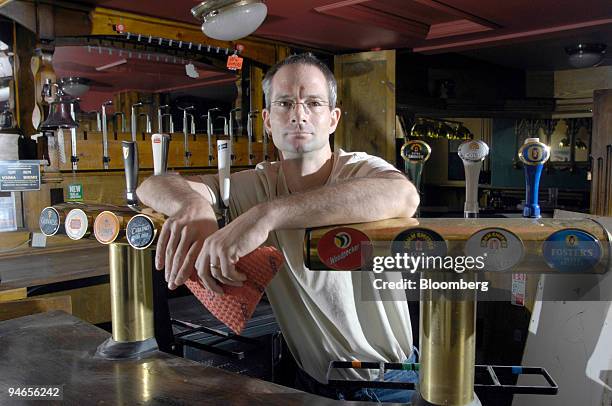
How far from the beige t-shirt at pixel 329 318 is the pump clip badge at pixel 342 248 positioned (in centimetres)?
55

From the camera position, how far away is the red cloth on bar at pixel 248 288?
81 cm

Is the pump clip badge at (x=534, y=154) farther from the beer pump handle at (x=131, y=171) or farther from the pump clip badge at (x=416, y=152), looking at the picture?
the beer pump handle at (x=131, y=171)

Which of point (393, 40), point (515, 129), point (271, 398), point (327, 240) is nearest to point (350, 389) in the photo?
point (271, 398)

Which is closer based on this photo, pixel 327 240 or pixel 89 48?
pixel 327 240

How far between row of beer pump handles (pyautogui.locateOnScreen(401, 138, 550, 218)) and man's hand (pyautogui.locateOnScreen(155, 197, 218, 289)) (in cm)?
55

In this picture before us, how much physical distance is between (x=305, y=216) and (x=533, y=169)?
23.4 inches

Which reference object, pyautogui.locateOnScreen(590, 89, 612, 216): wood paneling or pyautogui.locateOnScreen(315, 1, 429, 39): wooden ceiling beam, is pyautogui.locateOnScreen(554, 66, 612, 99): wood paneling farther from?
pyautogui.locateOnScreen(590, 89, 612, 216): wood paneling

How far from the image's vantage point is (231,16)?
8.34ft

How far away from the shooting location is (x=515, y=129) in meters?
10.2

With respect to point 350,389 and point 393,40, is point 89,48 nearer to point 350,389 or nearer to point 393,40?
point 393,40

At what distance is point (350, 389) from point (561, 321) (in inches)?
45.8

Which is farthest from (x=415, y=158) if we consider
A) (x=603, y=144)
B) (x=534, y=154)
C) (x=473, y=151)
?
(x=603, y=144)

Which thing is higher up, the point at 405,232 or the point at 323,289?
the point at 405,232

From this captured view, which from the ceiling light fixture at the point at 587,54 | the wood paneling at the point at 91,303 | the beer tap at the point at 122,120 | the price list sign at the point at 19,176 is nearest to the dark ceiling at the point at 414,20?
the beer tap at the point at 122,120
